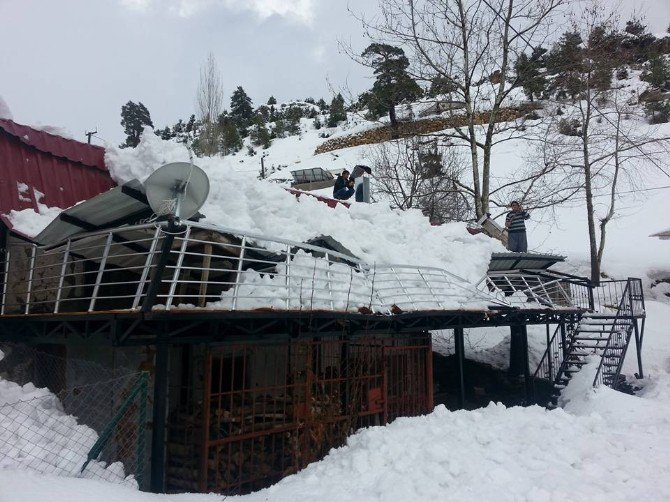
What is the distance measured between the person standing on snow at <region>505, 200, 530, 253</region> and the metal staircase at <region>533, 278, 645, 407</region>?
2.41m

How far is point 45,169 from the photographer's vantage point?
29.9ft

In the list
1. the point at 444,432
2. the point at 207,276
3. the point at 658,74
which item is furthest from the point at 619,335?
the point at 658,74

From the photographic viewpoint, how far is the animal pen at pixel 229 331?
20.4 feet

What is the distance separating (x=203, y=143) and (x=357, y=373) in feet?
65.1

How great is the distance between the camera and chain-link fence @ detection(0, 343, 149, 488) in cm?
575

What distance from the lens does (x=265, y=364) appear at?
833 cm

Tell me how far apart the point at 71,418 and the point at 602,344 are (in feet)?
41.2

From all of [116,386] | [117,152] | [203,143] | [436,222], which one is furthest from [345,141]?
[116,386]

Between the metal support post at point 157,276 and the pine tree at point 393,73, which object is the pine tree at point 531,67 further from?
the metal support post at point 157,276

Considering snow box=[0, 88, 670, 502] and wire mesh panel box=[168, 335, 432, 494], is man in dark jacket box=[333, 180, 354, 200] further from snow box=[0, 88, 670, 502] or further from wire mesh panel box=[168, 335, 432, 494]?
wire mesh panel box=[168, 335, 432, 494]

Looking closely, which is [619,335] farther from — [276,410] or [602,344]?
[276,410]

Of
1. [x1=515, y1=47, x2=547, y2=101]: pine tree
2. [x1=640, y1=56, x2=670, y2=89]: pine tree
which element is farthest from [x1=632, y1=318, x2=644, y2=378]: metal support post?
[x1=640, y1=56, x2=670, y2=89]: pine tree

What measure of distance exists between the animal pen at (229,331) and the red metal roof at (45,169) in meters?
0.98

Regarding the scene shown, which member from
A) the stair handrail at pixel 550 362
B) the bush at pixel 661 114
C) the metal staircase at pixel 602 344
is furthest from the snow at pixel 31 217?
the bush at pixel 661 114
